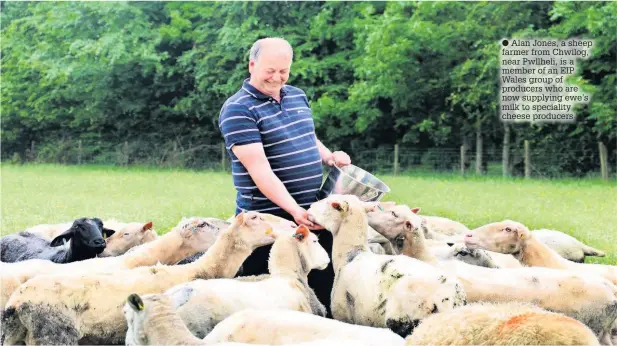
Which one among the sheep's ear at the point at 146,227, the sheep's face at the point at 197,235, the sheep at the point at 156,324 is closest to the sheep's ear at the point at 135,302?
the sheep at the point at 156,324

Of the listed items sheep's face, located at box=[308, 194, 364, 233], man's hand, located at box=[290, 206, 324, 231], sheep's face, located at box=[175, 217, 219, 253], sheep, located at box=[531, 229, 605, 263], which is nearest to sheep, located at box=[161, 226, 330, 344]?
man's hand, located at box=[290, 206, 324, 231]

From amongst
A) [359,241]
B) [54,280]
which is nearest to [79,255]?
[54,280]

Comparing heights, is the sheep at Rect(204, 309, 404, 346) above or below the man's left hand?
below

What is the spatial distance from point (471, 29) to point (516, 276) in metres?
28.3

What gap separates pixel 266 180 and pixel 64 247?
116 inches

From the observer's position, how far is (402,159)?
3406 centimetres

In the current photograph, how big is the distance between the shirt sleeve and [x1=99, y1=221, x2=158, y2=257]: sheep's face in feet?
7.54

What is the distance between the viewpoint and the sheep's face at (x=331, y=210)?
268 inches

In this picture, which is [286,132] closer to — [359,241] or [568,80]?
[359,241]

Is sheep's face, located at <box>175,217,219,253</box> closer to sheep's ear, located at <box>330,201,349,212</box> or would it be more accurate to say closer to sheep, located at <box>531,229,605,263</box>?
sheep's ear, located at <box>330,201,349,212</box>

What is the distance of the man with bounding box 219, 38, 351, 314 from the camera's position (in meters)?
6.68

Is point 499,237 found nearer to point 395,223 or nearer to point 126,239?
point 395,223

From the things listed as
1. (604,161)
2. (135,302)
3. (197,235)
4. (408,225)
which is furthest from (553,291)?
(604,161)

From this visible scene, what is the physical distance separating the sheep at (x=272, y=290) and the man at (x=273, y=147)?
0.77 ft
